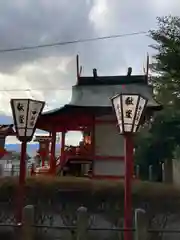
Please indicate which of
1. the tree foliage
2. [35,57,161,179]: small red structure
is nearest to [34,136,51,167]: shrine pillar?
the tree foliage

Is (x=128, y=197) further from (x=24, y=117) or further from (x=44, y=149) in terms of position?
(x=44, y=149)

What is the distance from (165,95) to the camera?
20594 millimetres

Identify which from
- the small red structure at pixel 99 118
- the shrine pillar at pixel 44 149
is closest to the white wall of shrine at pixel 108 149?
the small red structure at pixel 99 118

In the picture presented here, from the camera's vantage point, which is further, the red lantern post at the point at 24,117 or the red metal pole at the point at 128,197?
the red lantern post at the point at 24,117

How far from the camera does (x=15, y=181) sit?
430 inches

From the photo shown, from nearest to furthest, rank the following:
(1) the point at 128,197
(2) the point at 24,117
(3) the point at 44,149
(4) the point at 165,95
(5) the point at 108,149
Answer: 1. (1) the point at 128,197
2. (2) the point at 24,117
3. (5) the point at 108,149
4. (4) the point at 165,95
5. (3) the point at 44,149

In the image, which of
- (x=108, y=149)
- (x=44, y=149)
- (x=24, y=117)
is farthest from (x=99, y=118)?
(x=44, y=149)

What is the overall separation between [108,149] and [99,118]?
129cm

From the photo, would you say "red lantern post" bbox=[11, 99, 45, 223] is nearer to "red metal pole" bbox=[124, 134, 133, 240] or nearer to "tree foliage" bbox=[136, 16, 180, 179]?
"red metal pole" bbox=[124, 134, 133, 240]

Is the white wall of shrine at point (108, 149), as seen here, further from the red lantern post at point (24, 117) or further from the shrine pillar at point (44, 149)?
the shrine pillar at point (44, 149)

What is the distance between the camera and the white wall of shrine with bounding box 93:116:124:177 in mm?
15000

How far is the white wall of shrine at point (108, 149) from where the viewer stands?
15.0m

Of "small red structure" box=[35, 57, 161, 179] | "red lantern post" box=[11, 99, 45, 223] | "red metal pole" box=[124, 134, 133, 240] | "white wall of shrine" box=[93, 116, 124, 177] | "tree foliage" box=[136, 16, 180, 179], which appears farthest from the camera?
"tree foliage" box=[136, 16, 180, 179]

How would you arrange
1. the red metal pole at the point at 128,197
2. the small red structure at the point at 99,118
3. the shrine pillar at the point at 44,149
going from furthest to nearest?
the shrine pillar at the point at 44,149 → the small red structure at the point at 99,118 → the red metal pole at the point at 128,197
